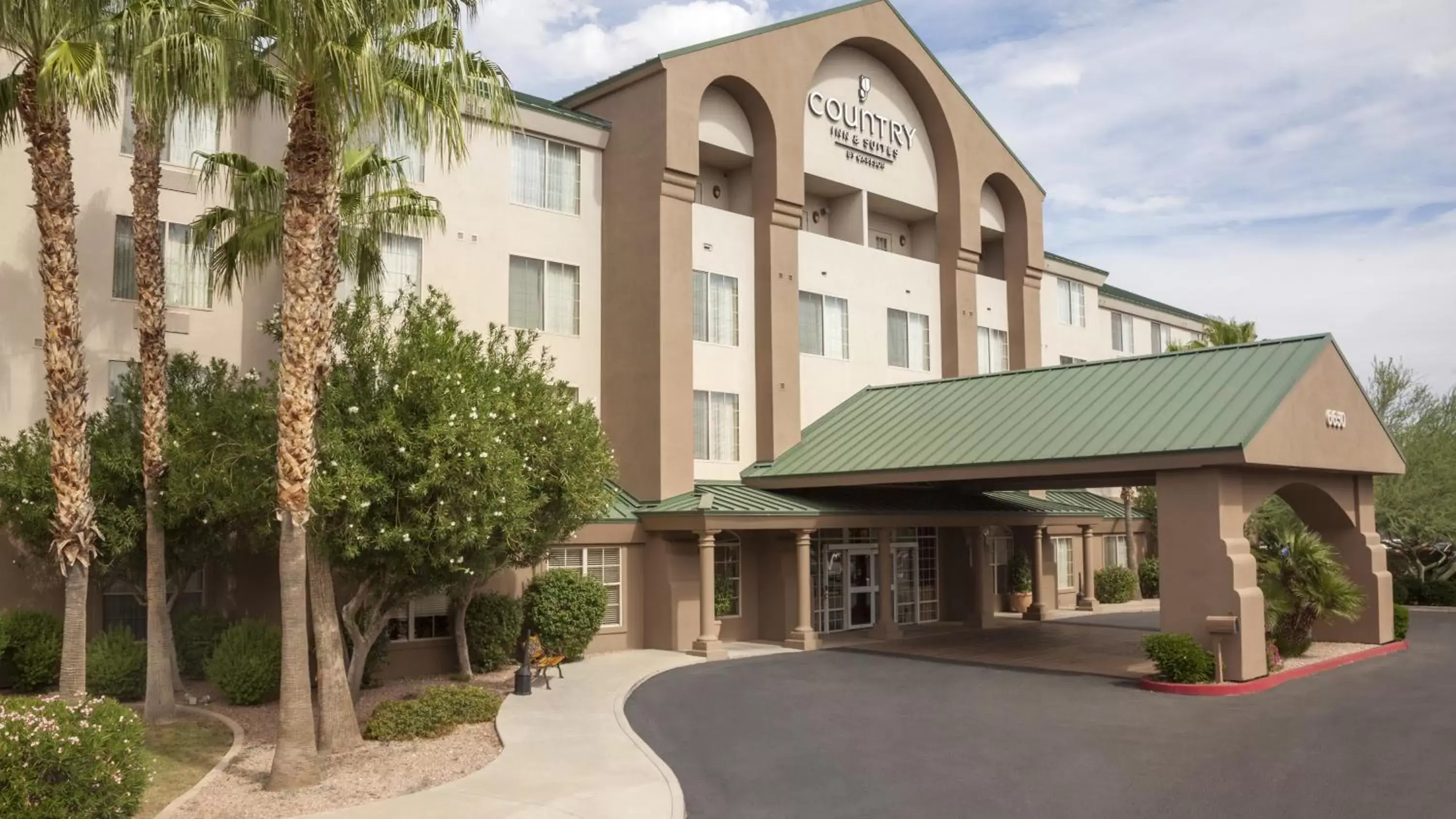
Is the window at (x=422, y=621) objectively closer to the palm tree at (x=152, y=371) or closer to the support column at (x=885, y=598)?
Answer: the palm tree at (x=152, y=371)

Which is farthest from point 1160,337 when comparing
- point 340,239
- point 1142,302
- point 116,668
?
point 116,668

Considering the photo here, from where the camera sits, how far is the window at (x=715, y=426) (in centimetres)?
2858

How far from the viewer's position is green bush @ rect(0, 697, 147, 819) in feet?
36.0

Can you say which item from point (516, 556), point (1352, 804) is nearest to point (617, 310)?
point (516, 556)

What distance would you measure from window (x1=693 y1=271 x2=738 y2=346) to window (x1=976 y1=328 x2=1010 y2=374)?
397 inches

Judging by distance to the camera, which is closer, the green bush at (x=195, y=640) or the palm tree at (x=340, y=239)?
the palm tree at (x=340, y=239)

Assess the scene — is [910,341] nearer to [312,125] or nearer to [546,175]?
[546,175]

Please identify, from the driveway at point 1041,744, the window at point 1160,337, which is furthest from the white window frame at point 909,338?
the window at point 1160,337

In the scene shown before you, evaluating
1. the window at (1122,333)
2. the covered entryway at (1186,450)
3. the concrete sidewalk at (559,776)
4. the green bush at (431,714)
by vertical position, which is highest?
the window at (1122,333)

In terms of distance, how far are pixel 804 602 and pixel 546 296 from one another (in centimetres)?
943

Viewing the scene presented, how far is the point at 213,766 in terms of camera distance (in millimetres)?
14977

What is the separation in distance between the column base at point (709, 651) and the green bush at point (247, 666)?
9108mm

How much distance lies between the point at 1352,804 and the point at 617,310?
19.4 meters

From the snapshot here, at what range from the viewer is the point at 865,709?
1852cm
